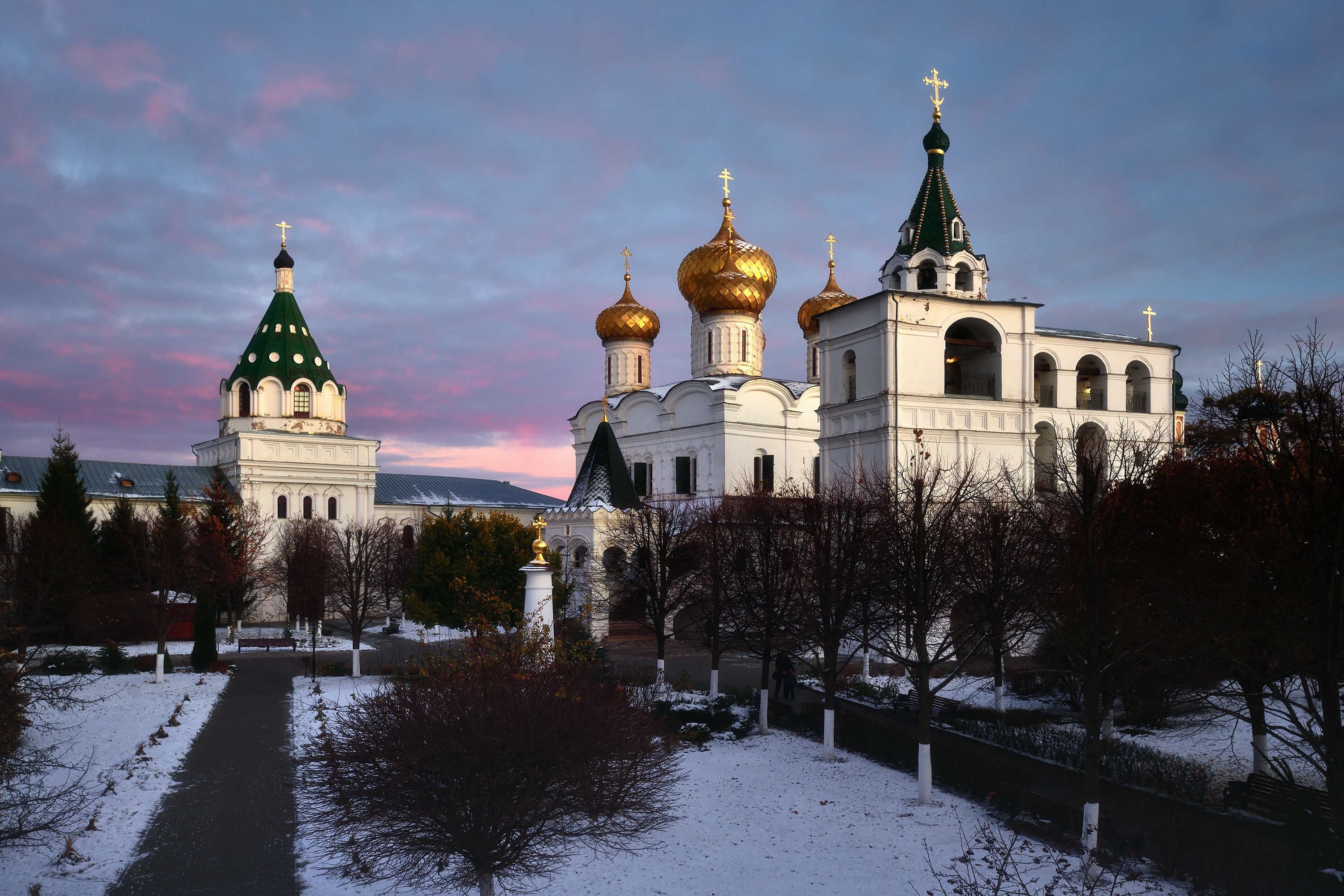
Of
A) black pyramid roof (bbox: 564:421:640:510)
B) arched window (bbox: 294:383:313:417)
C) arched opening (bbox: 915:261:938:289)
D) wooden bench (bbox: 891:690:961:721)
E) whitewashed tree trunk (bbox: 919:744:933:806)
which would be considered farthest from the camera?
arched window (bbox: 294:383:313:417)

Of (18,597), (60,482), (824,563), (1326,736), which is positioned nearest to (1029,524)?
(824,563)

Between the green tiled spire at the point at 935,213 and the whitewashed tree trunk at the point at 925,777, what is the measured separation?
18513mm

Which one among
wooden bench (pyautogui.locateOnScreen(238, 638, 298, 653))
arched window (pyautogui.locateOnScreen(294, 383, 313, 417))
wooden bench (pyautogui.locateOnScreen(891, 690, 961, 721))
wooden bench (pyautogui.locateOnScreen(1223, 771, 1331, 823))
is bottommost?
wooden bench (pyautogui.locateOnScreen(238, 638, 298, 653))

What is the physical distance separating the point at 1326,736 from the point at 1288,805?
9.71 ft

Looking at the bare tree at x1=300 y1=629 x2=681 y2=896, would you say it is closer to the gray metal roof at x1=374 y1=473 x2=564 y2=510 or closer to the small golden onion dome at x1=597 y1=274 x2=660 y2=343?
the small golden onion dome at x1=597 y1=274 x2=660 y2=343

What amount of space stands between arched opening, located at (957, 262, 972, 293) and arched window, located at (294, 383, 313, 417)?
105 ft

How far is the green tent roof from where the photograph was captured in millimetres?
46219

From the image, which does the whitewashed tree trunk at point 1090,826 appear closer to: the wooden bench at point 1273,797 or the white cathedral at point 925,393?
the wooden bench at point 1273,797

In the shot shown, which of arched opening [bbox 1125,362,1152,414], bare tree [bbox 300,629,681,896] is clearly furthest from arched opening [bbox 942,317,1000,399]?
bare tree [bbox 300,629,681,896]

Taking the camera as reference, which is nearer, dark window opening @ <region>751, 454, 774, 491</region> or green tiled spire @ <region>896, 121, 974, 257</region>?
green tiled spire @ <region>896, 121, 974, 257</region>

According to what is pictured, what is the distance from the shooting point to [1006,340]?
94.5ft

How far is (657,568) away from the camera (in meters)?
24.2

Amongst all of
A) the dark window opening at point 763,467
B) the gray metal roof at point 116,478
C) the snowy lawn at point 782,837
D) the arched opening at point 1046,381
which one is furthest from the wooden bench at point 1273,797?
the gray metal roof at point 116,478

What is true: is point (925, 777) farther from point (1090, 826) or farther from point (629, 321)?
point (629, 321)
